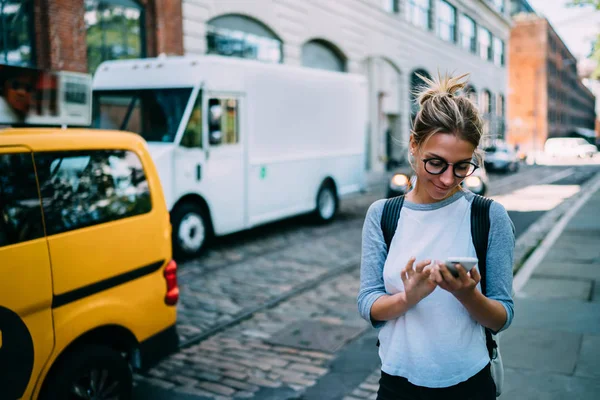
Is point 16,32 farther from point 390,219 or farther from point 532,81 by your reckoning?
point 532,81

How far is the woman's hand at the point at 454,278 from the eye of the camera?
1.80 m

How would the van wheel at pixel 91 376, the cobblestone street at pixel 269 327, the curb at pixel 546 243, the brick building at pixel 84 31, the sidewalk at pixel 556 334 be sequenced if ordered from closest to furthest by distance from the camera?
the van wheel at pixel 91 376
the sidewalk at pixel 556 334
the cobblestone street at pixel 269 327
the curb at pixel 546 243
the brick building at pixel 84 31

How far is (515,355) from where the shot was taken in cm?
498

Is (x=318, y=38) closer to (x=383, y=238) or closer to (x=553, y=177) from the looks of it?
(x=553, y=177)

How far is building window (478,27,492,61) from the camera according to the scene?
44106mm

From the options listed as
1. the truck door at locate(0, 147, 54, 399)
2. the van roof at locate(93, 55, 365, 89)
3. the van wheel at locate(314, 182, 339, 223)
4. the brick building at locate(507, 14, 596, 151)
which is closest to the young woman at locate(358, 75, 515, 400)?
the truck door at locate(0, 147, 54, 399)

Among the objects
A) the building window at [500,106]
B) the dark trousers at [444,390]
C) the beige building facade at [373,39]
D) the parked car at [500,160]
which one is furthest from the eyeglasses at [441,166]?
the building window at [500,106]

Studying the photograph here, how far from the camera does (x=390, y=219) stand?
2225 millimetres

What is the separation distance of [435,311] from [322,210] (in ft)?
35.9

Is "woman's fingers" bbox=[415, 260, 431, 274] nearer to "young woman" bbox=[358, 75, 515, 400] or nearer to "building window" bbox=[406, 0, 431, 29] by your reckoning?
"young woman" bbox=[358, 75, 515, 400]

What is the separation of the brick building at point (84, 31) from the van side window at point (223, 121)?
4.46 metres

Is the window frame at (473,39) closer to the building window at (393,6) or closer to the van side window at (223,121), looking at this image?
the building window at (393,6)

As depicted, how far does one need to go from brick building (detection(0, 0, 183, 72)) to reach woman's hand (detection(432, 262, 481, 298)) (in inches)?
466

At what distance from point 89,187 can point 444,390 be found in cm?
261
